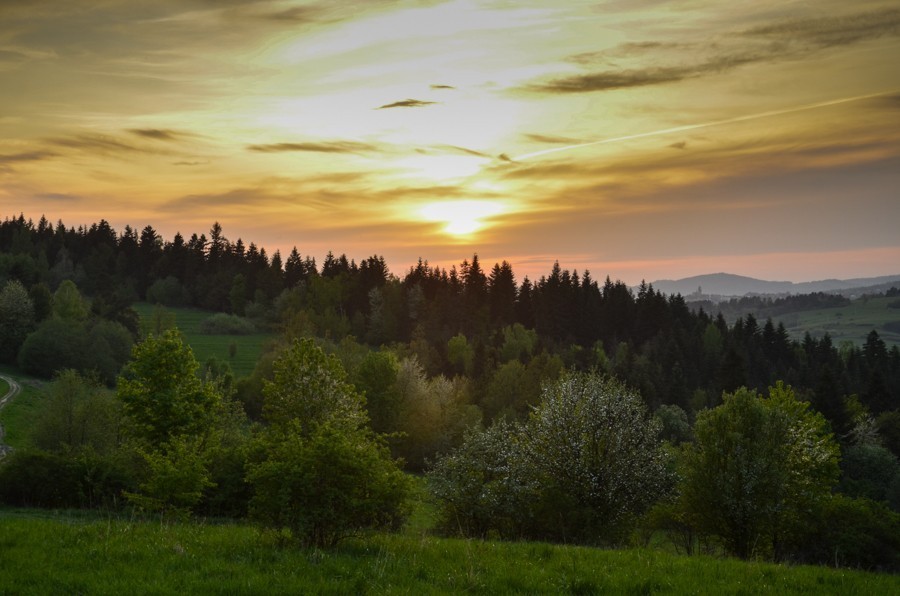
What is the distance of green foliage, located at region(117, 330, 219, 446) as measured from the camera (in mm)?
40594

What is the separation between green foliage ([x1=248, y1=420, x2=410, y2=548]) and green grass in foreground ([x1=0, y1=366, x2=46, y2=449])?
5853 centimetres

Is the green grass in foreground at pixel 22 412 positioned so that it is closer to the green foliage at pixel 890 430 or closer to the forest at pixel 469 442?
the forest at pixel 469 442

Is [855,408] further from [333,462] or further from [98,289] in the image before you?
[98,289]

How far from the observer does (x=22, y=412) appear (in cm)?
7969

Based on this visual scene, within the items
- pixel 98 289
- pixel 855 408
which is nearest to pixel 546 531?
pixel 855 408

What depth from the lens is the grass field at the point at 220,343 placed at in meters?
133

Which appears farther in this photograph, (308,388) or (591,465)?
(308,388)

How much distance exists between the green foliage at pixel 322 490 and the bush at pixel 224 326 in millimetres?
154326

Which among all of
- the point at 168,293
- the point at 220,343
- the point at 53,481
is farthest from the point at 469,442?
the point at 168,293

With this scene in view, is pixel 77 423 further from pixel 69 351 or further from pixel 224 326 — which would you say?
pixel 224 326

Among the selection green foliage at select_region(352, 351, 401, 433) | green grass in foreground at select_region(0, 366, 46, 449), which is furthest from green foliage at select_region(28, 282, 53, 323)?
green foliage at select_region(352, 351, 401, 433)

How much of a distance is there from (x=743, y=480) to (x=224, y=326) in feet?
480

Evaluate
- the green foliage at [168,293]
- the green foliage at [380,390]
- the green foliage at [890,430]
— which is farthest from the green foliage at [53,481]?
the green foliage at [168,293]

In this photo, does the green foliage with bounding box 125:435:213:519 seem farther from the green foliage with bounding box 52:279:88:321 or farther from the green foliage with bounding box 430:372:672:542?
the green foliage with bounding box 52:279:88:321
